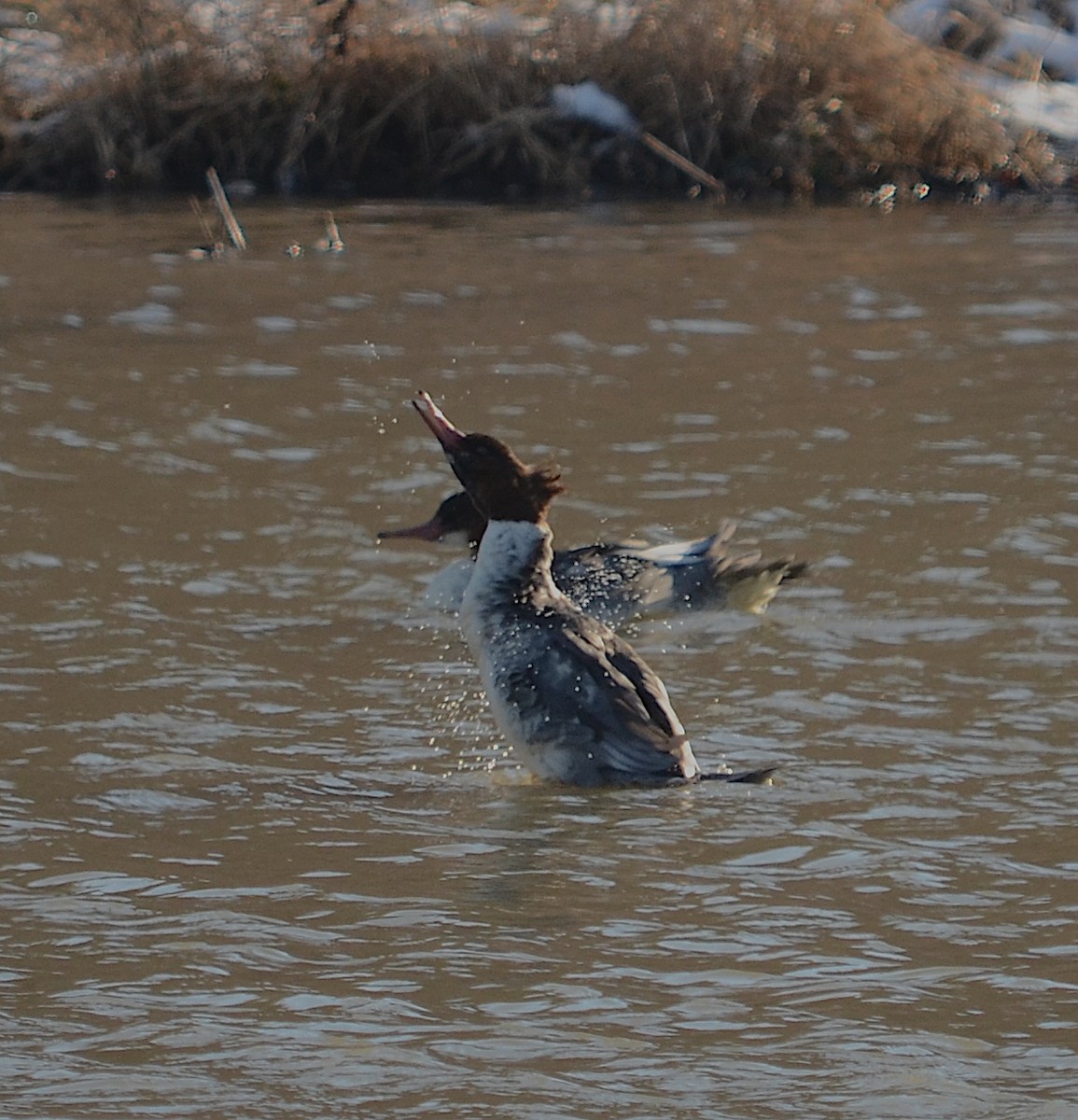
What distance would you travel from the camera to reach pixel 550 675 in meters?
5.38

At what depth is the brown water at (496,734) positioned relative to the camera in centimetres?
376

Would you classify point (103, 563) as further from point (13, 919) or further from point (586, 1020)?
point (586, 1020)

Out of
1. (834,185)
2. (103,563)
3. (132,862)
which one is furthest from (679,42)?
(132,862)

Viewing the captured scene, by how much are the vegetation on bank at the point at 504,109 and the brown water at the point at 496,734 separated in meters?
5.33

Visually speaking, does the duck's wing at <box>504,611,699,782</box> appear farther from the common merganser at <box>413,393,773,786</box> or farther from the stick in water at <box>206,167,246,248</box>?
the stick in water at <box>206,167,246,248</box>

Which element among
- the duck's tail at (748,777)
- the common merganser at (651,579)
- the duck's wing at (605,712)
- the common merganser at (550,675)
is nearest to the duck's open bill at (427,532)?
the common merganser at (651,579)

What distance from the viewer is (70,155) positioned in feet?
58.2

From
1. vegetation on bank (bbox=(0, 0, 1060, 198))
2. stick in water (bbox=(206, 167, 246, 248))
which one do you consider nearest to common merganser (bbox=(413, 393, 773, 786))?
stick in water (bbox=(206, 167, 246, 248))

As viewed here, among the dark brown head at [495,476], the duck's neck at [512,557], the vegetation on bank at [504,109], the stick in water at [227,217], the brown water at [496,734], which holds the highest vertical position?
the vegetation on bank at [504,109]

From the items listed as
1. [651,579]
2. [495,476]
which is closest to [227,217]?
[651,579]

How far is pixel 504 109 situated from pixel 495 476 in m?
12.5

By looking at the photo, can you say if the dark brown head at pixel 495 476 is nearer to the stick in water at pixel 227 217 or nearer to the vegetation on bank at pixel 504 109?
the stick in water at pixel 227 217

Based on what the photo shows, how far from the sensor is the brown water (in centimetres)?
376

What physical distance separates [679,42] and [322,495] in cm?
1045
